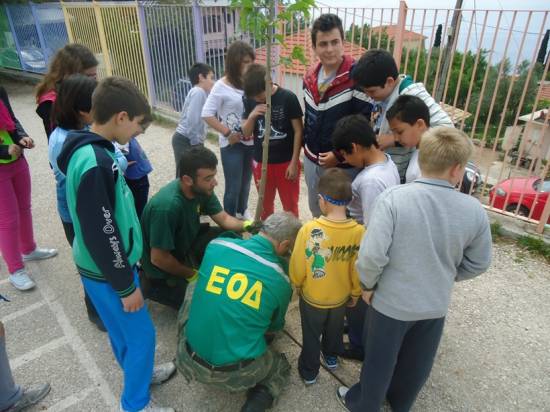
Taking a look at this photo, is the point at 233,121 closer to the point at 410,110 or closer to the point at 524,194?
the point at 410,110

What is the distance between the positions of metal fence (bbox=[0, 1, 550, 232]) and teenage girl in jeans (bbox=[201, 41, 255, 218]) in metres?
0.31

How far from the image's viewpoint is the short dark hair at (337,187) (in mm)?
1923

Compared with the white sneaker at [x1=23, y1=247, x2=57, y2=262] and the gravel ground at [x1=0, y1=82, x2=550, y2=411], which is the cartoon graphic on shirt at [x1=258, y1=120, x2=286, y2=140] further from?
the white sneaker at [x1=23, y1=247, x2=57, y2=262]

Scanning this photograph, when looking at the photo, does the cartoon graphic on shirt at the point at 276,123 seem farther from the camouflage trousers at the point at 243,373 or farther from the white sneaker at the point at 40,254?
the white sneaker at the point at 40,254

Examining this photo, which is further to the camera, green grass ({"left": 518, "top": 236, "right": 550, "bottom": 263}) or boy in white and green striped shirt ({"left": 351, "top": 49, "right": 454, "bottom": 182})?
green grass ({"left": 518, "top": 236, "right": 550, "bottom": 263})

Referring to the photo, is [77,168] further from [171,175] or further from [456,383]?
[171,175]

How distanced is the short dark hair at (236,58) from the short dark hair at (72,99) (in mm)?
1349

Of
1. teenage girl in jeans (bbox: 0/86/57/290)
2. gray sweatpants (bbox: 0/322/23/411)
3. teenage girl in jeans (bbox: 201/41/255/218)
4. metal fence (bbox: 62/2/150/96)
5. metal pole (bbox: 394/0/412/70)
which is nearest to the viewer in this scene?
gray sweatpants (bbox: 0/322/23/411)

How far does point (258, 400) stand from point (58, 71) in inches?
106

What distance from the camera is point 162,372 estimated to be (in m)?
2.34

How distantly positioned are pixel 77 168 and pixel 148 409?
4.59 ft

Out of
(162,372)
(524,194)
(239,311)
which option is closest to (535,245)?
(524,194)


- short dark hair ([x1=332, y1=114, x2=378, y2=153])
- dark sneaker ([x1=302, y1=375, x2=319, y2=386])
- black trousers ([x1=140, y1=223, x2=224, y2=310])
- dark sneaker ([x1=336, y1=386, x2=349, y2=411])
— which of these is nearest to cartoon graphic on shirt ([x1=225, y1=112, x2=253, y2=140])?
black trousers ([x1=140, y1=223, x2=224, y2=310])

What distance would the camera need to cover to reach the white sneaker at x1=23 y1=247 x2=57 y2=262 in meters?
3.52
